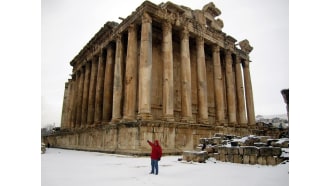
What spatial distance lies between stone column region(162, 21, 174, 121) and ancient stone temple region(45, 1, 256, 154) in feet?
0.23

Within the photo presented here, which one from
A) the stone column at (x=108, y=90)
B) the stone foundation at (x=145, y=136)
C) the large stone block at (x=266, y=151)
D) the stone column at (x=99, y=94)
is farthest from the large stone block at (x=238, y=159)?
the stone column at (x=99, y=94)

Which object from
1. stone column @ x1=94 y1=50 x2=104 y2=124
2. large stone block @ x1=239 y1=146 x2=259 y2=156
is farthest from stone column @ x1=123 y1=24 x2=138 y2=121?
large stone block @ x1=239 y1=146 x2=259 y2=156

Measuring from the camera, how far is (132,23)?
17609 millimetres

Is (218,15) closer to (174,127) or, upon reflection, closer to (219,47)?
(219,47)

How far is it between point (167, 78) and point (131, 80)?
2.60m

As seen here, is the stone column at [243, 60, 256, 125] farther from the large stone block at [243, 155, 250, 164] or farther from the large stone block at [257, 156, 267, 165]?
the large stone block at [257, 156, 267, 165]

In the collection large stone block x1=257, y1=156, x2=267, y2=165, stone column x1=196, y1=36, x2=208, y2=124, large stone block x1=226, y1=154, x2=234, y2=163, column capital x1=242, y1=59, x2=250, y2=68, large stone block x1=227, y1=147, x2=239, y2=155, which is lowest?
large stone block x1=226, y1=154, x2=234, y2=163

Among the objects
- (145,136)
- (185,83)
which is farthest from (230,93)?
(145,136)

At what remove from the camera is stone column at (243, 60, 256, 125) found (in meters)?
24.7

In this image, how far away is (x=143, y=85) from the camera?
14.9 metres

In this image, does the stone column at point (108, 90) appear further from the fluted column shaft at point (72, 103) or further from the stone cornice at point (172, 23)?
the fluted column shaft at point (72, 103)

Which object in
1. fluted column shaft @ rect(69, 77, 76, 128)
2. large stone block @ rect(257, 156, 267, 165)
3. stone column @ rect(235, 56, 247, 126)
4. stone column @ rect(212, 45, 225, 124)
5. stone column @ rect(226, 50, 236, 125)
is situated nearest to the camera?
large stone block @ rect(257, 156, 267, 165)

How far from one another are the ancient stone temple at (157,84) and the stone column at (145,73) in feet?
0.22
